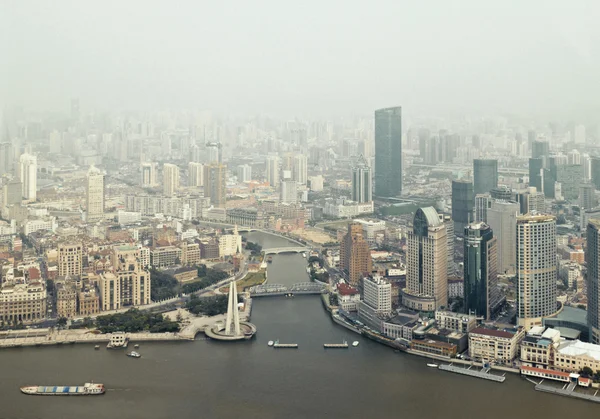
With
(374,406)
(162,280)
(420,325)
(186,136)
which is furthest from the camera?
(186,136)

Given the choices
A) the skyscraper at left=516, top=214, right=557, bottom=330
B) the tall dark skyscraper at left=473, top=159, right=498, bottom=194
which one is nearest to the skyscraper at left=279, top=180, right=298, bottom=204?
the tall dark skyscraper at left=473, top=159, right=498, bottom=194

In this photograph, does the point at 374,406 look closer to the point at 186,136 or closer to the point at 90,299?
the point at 90,299

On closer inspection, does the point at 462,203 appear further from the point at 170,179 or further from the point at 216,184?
the point at 170,179

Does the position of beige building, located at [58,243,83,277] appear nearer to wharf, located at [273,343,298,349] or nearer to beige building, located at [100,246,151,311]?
beige building, located at [100,246,151,311]

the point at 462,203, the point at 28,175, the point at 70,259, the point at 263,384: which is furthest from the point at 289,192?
the point at 263,384

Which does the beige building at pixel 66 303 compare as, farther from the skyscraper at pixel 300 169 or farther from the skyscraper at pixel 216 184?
the skyscraper at pixel 300 169

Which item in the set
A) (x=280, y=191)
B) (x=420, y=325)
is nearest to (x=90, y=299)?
(x=420, y=325)
